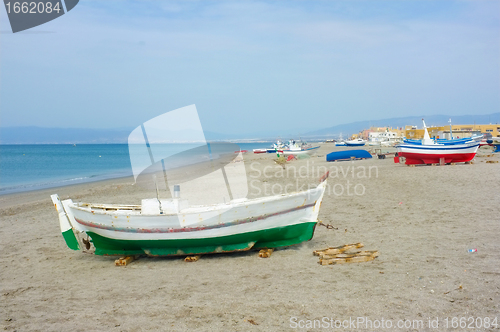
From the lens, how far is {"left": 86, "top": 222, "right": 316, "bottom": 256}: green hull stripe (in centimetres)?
778

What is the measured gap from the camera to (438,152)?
21484mm

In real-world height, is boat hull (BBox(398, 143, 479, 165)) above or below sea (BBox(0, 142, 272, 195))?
below

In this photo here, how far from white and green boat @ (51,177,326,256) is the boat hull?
53.6ft

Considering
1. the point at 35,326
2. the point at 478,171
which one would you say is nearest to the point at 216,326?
the point at 35,326

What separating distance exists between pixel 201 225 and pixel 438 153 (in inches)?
753

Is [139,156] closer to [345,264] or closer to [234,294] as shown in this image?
[234,294]

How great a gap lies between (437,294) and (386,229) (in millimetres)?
3999

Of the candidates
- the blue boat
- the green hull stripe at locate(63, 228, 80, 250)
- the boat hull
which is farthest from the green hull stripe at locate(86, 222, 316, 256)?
the blue boat

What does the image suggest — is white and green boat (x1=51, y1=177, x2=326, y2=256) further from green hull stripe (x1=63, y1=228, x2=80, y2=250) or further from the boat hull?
the boat hull

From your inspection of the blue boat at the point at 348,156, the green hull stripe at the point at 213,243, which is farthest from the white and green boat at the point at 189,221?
the blue boat at the point at 348,156

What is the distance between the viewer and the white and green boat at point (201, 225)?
752 cm

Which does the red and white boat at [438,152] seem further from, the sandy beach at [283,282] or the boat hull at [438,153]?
the sandy beach at [283,282]

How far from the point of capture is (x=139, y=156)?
9367 millimetres

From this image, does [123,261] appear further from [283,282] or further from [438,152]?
[438,152]
